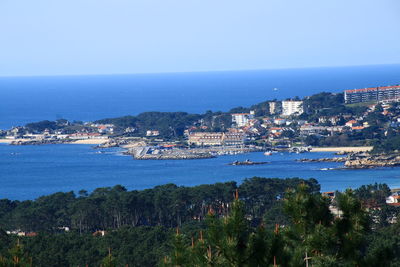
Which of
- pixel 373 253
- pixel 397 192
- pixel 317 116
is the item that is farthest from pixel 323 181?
pixel 373 253

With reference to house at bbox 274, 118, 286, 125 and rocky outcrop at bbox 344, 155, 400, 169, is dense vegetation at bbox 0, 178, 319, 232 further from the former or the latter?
house at bbox 274, 118, 286, 125

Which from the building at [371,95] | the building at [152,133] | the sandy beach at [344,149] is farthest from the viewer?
the building at [371,95]

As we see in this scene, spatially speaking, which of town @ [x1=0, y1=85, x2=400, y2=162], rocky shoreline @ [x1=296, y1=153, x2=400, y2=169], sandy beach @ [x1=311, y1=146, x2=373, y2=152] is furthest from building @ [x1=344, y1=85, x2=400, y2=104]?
rocky shoreline @ [x1=296, y1=153, x2=400, y2=169]

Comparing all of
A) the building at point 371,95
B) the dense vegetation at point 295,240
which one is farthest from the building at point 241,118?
the dense vegetation at point 295,240

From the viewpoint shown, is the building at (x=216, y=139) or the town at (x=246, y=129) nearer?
the town at (x=246, y=129)

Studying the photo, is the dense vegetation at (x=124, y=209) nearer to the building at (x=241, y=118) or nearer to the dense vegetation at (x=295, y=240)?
the dense vegetation at (x=295, y=240)

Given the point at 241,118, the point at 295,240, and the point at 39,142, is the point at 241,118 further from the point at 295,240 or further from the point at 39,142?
the point at 295,240

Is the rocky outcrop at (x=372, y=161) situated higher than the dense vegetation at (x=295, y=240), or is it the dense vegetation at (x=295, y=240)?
the dense vegetation at (x=295, y=240)
